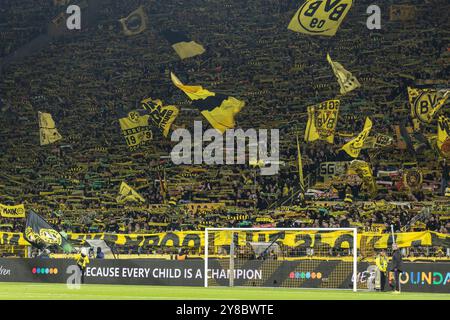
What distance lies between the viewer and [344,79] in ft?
124

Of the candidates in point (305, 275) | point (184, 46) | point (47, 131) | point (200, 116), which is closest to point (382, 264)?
point (305, 275)

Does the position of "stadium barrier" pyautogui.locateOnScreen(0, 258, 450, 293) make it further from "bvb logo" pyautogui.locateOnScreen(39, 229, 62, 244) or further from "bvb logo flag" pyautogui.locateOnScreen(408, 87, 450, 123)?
"bvb logo flag" pyautogui.locateOnScreen(408, 87, 450, 123)

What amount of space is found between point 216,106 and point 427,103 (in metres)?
8.14

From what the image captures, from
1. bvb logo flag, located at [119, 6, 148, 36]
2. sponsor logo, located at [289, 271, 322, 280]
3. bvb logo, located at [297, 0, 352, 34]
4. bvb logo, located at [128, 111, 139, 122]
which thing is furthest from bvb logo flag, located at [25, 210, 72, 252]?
bvb logo, located at [297, 0, 352, 34]

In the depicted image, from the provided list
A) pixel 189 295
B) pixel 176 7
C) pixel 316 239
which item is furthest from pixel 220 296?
pixel 176 7

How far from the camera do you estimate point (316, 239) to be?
31281 millimetres

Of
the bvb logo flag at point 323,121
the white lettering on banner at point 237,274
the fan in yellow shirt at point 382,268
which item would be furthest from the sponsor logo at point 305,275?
the bvb logo flag at point 323,121

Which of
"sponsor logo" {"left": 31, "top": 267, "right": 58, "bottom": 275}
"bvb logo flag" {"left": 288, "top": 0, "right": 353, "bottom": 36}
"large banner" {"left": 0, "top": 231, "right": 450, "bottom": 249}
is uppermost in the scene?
"bvb logo flag" {"left": 288, "top": 0, "right": 353, "bottom": 36}

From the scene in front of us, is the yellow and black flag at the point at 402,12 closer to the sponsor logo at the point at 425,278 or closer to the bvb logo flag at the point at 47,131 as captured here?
the bvb logo flag at the point at 47,131

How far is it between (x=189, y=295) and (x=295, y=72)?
17036 millimetres

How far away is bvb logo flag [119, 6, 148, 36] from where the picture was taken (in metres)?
42.0

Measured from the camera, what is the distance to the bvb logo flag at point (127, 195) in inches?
1497

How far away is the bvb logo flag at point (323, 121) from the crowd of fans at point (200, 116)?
31 cm

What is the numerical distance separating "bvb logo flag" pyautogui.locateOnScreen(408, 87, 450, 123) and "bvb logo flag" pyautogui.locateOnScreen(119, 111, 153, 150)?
10.4 meters
